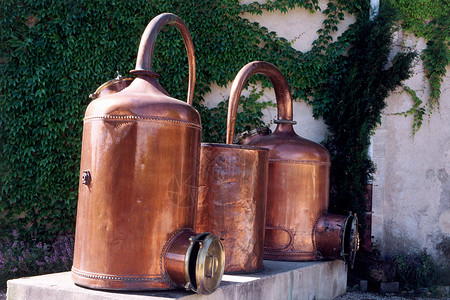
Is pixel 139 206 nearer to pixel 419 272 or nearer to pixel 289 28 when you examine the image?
pixel 419 272

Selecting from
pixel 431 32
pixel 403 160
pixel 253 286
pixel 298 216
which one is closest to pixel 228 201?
pixel 253 286

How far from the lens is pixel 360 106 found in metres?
6.96

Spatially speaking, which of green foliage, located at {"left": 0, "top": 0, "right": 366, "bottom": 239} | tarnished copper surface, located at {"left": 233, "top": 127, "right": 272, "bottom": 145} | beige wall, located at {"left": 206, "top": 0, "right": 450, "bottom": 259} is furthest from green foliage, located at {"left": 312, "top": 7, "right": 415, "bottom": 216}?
tarnished copper surface, located at {"left": 233, "top": 127, "right": 272, "bottom": 145}

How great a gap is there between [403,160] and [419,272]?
1714 mm

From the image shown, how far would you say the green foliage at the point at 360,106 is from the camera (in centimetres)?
686

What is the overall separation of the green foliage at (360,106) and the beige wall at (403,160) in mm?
250

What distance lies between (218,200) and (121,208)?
1085mm

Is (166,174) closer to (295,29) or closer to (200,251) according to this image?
(200,251)

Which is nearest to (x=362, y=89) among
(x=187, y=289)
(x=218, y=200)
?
(x=218, y=200)

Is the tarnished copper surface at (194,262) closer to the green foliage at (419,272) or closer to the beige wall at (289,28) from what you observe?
the green foliage at (419,272)

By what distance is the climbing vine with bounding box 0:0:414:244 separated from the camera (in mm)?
6977

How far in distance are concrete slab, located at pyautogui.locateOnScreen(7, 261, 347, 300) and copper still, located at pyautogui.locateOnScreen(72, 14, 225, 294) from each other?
4.0 inches

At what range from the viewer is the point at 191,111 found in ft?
10.9

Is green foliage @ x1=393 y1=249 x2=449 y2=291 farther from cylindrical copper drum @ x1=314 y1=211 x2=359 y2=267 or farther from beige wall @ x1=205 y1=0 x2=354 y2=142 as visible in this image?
beige wall @ x1=205 y1=0 x2=354 y2=142
